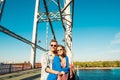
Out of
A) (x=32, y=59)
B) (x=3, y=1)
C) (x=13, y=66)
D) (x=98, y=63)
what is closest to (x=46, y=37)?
(x=32, y=59)

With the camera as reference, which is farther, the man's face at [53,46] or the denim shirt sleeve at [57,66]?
the man's face at [53,46]

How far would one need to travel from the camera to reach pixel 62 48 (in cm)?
292

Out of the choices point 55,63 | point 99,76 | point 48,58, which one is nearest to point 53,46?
point 48,58

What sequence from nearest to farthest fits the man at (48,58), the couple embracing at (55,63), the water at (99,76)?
the couple embracing at (55,63), the man at (48,58), the water at (99,76)

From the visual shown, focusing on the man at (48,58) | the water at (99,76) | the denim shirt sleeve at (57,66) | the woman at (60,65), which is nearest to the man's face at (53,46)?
the man at (48,58)

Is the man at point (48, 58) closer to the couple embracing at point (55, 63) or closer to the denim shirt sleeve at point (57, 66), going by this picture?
the couple embracing at point (55, 63)

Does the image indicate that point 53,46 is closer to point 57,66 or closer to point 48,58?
point 48,58

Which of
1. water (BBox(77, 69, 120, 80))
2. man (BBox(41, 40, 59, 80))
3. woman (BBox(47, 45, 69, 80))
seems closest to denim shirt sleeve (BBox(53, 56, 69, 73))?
woman (BBox(47, 45, 69, 80))

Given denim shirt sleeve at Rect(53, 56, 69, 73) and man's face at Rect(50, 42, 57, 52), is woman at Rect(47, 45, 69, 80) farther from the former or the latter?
man's face at Rect(50, 42, 57, 52)

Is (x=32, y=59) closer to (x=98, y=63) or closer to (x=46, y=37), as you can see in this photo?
(x=46, y=37)

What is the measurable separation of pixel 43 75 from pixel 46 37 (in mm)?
15958

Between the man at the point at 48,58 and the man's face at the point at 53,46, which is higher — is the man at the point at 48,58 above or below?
below

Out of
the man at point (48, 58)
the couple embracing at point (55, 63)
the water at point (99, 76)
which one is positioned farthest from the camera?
the water at point (99, 76)

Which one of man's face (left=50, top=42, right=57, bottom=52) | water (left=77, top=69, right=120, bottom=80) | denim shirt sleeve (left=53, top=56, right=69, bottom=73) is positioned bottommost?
water (left=77, top=69, right=120, bottom=80)
